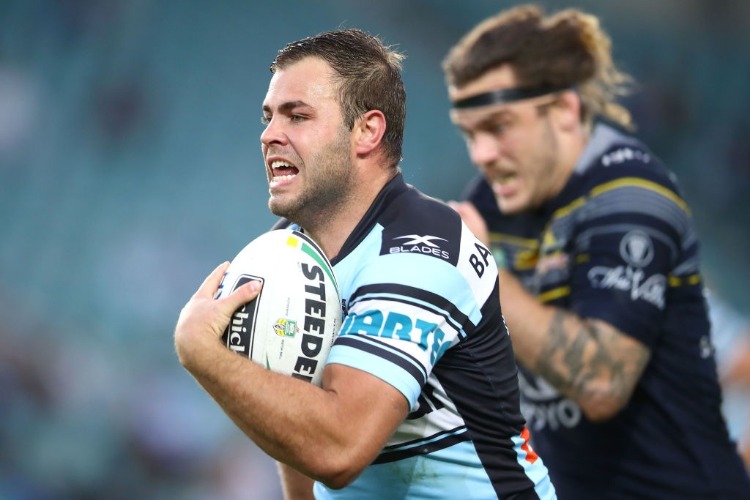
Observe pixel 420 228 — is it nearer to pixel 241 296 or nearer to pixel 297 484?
pixel 241 296

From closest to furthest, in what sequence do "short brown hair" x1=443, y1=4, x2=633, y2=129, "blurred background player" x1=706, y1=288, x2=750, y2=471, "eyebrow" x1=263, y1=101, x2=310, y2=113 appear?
"eyebrow" x1=263, y1=101, x2=310, y2=113, "short brown hair" x1=443, y1=4, x2=633, y2=129, "blurred background player" x1=706, y1=288, x2=750, y2=471

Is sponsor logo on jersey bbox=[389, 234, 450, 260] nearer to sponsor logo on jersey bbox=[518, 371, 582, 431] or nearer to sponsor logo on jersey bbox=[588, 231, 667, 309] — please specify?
sponsor logo on jersey bbox=[588, 231, 667, 309]

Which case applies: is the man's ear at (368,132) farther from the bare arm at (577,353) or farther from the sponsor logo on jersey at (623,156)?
the sponsor logo on jersey at (623,156)

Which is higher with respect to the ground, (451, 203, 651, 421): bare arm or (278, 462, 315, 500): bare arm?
(451, 203, 651, 421): bare arm

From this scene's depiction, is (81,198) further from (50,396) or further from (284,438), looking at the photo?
(284,438)

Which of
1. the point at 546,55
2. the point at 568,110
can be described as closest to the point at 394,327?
the point at 568,110

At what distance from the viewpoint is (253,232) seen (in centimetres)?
826

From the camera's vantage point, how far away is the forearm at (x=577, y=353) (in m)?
3.40

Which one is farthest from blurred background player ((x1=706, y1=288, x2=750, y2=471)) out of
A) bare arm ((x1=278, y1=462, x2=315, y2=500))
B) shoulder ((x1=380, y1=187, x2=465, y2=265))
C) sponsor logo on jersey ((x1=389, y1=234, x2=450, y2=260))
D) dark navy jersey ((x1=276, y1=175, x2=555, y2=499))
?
sponsor logo on jersey ((x1=389, y1=234, x2=450, y2=260))

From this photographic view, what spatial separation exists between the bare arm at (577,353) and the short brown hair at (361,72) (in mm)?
1141

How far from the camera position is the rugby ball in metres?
2.18

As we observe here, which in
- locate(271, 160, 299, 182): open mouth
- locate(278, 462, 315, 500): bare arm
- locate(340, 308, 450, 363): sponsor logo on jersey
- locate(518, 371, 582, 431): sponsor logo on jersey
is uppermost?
locate(271, 160, 299, 182): open mouth

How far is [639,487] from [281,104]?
2047 mm

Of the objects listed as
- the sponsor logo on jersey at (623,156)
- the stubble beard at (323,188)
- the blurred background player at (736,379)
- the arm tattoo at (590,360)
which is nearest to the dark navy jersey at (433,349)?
the stubble beard at (323,188)
